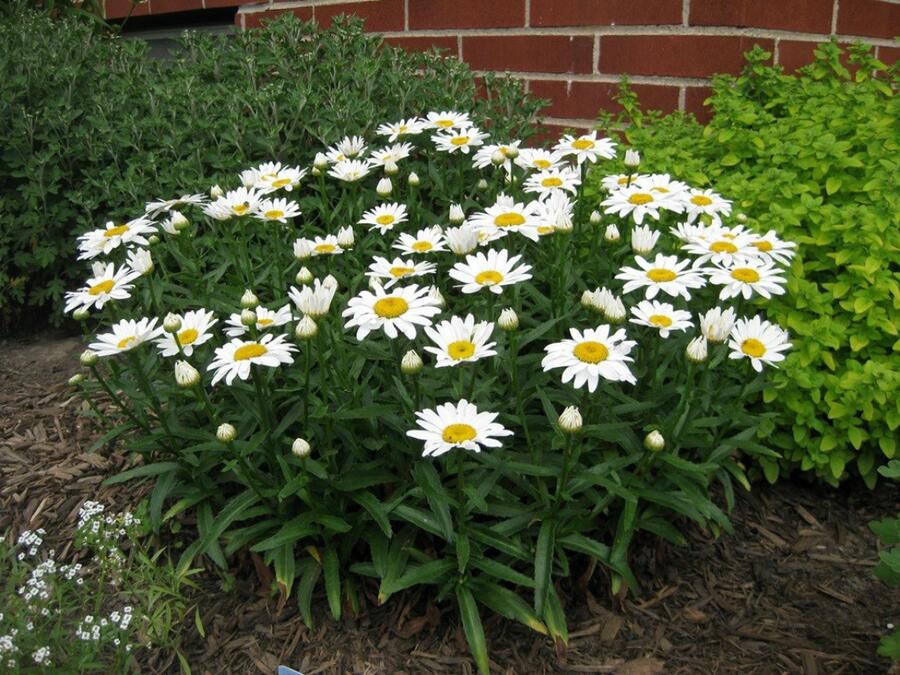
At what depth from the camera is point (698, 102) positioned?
362cm

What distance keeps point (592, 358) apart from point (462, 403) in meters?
0.32

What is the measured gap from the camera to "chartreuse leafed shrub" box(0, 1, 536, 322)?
3.42 meters

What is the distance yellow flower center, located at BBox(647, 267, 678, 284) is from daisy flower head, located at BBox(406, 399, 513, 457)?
0.66 metres

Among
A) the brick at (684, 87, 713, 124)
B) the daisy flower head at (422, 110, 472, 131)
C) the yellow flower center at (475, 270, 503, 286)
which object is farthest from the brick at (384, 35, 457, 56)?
the yellow flower center at (475, 270, 503, 286)

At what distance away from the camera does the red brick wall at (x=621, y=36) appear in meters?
3.52

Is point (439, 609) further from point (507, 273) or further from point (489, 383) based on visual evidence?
point (507, 273)

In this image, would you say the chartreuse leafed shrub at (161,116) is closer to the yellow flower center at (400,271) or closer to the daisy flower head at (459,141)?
the daisy flower head at (459,141)

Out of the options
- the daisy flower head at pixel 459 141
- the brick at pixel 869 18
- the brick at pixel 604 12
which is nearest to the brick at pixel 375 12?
the brick at pixel 604 12

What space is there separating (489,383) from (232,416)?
0.77 metres

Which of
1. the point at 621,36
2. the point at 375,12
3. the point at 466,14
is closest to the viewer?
the point at 621,36

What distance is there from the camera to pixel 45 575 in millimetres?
2123

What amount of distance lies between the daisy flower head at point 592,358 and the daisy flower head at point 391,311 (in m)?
0.33

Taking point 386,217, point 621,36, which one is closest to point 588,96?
point 621,36

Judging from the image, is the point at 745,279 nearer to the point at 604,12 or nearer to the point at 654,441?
the point at 654,441
